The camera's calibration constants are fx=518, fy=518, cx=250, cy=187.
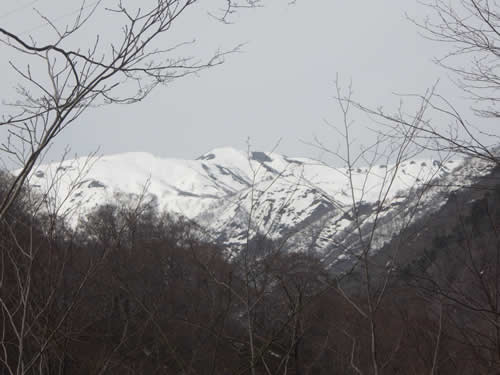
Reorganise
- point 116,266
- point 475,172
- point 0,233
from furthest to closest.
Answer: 1. point 116,266
2. point 0,233
3. point 475,172

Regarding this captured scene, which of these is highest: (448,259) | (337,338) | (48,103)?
(48,103)

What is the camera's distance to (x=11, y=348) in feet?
36.2

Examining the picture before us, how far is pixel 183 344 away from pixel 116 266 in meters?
3.85

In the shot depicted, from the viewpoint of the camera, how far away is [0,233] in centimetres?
414

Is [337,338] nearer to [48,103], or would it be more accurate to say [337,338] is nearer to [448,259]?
[448,259]

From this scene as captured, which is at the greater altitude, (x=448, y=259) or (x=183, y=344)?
(x=448, y=259)

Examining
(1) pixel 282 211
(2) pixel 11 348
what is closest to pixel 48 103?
(1) pixel 282 211

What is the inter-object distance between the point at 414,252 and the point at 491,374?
49.3 inches

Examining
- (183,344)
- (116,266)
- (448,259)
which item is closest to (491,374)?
(448,259)

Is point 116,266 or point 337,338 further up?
point 116,266

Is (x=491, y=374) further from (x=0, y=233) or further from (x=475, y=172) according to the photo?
(x=0, y=233)

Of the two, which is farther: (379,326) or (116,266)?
(379,326)

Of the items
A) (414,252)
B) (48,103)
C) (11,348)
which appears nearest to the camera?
(48,103)

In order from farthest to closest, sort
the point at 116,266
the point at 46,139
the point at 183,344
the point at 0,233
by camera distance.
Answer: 1. the point at 183,344
2. the point at 116,266
3. the point at 0,233
4. the point at 46,139
